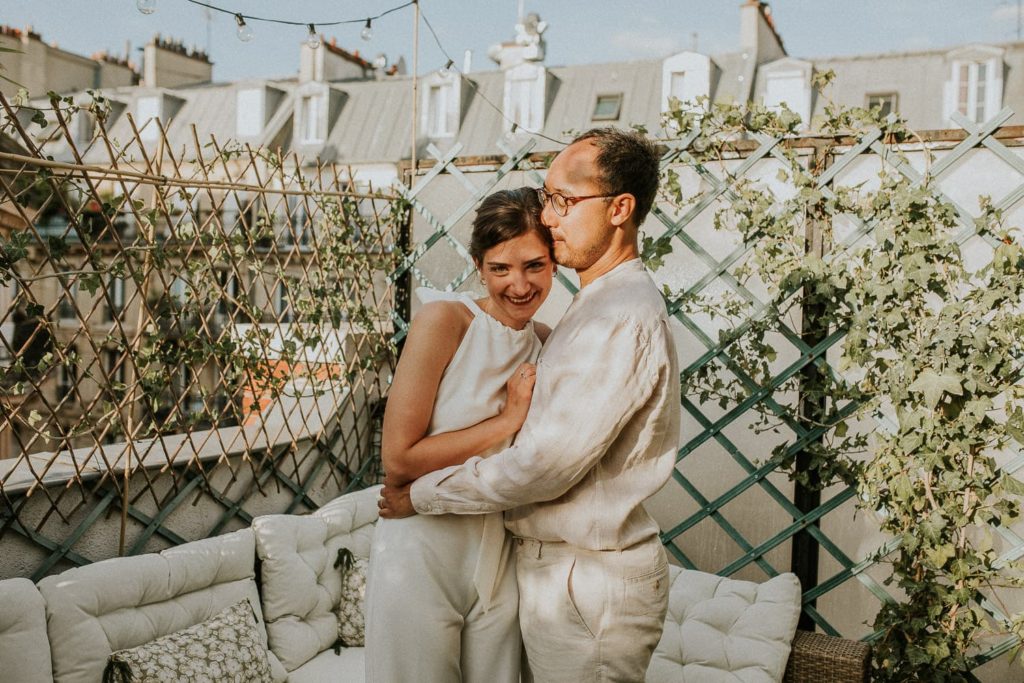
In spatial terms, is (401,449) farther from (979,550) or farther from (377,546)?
(979,550)

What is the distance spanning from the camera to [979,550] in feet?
8.56

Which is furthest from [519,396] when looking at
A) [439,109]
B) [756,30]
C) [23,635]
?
[439,109]

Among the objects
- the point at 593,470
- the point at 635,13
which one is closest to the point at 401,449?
the point at 593,470

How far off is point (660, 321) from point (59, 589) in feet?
5.26

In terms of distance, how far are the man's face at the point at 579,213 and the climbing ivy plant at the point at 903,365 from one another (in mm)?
1546

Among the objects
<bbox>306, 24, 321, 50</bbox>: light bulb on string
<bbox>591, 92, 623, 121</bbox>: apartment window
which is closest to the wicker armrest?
<bbox>306, 24, 321, 50</bbox>: light bulb on string

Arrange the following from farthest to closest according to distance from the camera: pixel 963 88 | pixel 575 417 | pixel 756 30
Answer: pixel 756 30, pixel 963 88, pixel 575 417

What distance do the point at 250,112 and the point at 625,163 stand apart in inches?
675

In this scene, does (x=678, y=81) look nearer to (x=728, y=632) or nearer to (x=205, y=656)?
(x=728, y=632)

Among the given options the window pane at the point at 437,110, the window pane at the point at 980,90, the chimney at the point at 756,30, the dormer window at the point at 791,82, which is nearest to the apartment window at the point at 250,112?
the window pane at the point at 437,110

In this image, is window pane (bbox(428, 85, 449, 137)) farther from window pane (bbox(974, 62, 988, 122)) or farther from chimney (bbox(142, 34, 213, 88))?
window pane (bbox(974, 62, 988, 122))

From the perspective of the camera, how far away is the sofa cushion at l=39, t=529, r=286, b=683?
202 centimetres

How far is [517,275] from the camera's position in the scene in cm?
146

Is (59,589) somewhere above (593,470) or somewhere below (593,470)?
below
